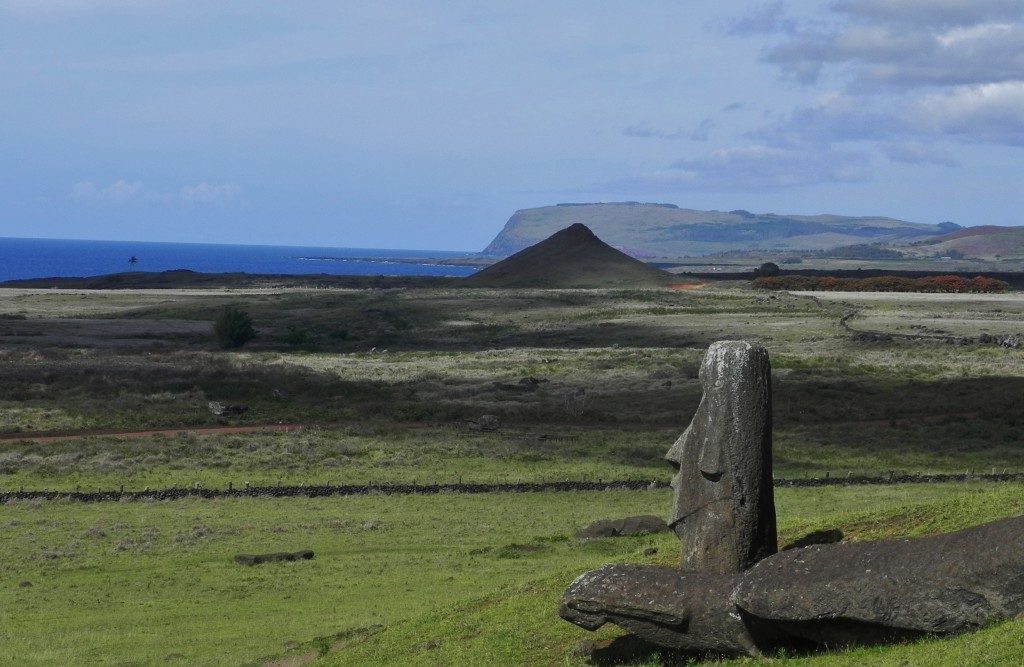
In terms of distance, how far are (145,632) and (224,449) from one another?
71.6 feet

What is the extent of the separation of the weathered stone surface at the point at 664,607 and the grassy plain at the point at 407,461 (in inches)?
56.1

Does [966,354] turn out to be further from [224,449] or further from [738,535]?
[738,535]

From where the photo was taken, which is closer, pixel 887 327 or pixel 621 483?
pixel 621 483

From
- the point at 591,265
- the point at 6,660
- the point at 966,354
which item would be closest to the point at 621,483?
the point at 6,660

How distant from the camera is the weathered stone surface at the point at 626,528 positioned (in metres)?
27.0

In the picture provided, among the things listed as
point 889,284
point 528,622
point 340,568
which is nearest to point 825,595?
point 528,622

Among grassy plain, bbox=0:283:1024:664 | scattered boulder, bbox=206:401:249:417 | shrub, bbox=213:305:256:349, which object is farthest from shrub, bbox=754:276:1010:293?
scattered boulder, bbox=206:401:249:417

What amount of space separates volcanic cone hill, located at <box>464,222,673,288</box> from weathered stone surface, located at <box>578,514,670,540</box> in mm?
117095

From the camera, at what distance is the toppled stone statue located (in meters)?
11.7

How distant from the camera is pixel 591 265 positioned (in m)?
156

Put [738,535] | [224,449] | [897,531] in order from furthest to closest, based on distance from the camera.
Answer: [224,449]
[897,531]
[738,535]

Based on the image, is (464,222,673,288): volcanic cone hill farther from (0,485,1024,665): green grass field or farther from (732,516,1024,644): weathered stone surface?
(732,516,1024,644): weathered stone surface

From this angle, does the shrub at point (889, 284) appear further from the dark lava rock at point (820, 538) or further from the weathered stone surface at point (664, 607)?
the weathered stone surface at point (664, 607)

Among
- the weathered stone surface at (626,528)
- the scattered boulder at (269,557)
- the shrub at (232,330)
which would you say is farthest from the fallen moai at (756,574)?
the shrub at (232,330)
